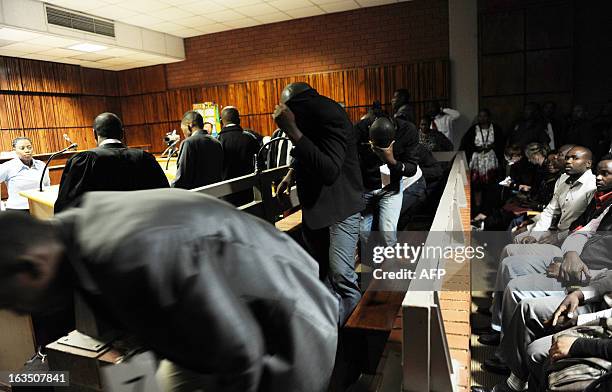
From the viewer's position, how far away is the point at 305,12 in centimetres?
754

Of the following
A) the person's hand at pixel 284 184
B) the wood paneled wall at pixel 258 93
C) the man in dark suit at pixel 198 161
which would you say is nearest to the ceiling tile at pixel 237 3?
the wood paneled wall at pixel 258 93

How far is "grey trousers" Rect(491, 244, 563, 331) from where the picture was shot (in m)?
2.23

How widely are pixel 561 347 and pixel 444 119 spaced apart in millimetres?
5450

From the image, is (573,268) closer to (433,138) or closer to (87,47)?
(433,138)

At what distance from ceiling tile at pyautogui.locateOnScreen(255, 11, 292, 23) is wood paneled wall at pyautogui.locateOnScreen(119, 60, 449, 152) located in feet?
3.57

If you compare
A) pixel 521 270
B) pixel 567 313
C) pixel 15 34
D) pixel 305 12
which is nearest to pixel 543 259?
pixel 521 270

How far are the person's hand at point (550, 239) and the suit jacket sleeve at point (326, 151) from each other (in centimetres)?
172

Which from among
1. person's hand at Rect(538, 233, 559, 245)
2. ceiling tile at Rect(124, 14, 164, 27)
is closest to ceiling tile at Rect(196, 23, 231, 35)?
ceiling tile at Rect(124, 14, 164, 27)

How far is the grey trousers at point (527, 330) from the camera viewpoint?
1878mm

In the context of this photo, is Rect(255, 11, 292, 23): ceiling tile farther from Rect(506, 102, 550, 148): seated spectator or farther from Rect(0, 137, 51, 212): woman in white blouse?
Rect(0, 137, 51, 212): woman in white blouse

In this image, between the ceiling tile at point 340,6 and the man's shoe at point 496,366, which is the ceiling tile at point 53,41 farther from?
the man's shoe at point 496,366

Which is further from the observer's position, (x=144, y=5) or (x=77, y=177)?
(x=144, y=5)

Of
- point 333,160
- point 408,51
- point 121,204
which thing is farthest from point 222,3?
point 121,204

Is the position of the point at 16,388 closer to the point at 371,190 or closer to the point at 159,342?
the point at 159,342
